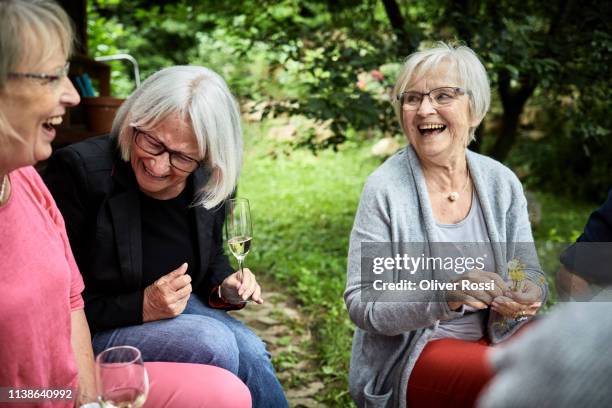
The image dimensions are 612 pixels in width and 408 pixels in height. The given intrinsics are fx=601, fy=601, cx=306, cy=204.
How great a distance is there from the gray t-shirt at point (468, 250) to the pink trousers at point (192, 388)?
82cm

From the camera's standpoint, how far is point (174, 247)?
2275 mm

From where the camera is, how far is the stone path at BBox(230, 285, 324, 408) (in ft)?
10.9

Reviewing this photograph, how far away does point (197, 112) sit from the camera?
6.79 feet

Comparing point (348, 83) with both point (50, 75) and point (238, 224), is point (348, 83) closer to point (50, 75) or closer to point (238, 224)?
point (238, 224)

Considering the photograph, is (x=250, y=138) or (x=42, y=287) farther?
(x=250, y=138)

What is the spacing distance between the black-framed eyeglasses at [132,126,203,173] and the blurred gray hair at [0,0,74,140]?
1.91 ft

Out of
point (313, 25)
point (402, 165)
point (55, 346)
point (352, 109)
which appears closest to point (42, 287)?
point (55, 346)

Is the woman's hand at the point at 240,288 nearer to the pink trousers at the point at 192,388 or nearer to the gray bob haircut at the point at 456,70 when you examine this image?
the pink trousers at the point at 192,388

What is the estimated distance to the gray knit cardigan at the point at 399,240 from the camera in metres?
2.19

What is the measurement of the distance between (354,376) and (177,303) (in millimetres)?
775

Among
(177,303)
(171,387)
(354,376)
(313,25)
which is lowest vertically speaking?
(354,376)

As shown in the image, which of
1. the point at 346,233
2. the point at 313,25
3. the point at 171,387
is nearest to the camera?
the point at 171,387

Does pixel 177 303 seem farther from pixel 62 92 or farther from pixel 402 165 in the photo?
pixel 402 165

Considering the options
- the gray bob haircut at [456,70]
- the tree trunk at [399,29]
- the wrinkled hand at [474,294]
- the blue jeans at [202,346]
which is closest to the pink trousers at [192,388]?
the blue jeans at [202,346]
